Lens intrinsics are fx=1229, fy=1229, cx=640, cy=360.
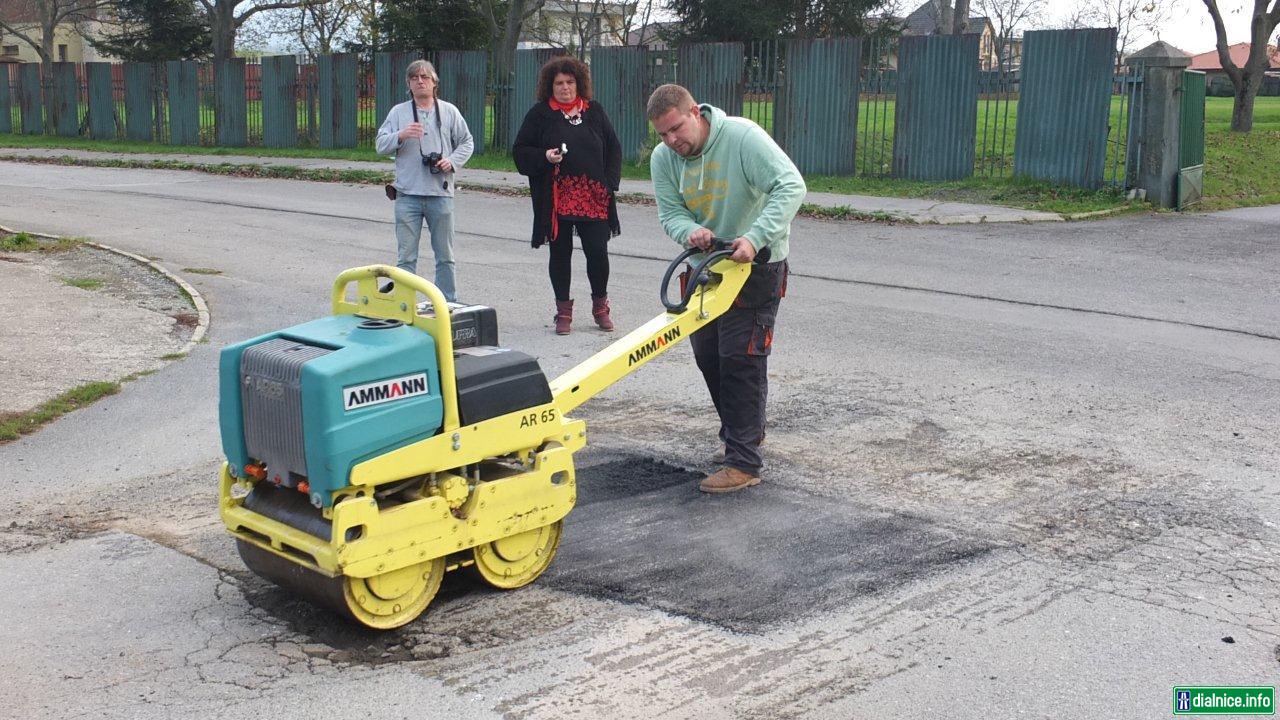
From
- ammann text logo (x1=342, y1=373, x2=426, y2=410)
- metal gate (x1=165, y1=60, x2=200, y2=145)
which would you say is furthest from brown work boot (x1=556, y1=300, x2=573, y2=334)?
metal gate (x1=165, y1=60, x2=200, y2=145)

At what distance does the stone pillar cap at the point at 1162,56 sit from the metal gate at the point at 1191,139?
0.38m

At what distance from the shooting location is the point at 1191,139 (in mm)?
17391

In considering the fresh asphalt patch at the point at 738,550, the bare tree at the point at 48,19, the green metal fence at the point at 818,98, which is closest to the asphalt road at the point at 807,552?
the fresh asphalt patch at the point at 738,550

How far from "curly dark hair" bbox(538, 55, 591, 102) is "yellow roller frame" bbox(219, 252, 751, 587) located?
4427mm

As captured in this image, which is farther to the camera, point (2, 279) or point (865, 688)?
point (2, 279)

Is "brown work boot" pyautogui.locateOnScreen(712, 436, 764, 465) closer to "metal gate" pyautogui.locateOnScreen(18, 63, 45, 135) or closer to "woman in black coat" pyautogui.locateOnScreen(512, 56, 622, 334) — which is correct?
"woman in black coat" pyautogui.locateOnScreen(512, 56, 622, 334)

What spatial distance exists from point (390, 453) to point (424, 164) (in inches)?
220

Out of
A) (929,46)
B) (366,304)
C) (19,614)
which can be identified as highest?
(929,46)

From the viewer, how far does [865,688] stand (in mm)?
3979

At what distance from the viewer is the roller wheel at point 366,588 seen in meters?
4.26

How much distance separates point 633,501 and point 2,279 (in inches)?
329

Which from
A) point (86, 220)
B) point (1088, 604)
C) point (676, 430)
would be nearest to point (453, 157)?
point (676, 430)

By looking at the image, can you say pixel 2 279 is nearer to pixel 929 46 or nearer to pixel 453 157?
pixel 453 157

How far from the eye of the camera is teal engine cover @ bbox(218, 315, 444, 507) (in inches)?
160
